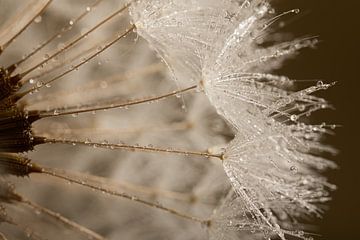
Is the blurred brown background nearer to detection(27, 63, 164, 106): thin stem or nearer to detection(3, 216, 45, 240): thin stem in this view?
detection(27, 63, 164, 106): thin stem

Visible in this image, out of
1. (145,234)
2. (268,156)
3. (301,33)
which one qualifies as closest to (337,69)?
(301,33)

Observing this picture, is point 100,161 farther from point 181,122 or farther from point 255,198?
point 255,198

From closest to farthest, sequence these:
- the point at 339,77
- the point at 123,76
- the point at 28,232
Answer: the point at 28,232
the point at 123,76
the point at 339,77

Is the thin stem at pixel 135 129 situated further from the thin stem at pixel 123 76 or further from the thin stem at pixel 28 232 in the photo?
the thin stem at pixel 28 232

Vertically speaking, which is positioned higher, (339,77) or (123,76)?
(123,76)

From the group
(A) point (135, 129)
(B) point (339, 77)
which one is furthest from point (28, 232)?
(B) point (339, 77)

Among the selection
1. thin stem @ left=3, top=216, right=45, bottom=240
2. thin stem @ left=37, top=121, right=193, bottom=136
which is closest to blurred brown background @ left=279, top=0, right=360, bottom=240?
thin stem @ left=37, top=121, right=193, bottom=136

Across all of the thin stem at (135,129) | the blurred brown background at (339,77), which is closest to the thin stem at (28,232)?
the thin stem at (135,129)

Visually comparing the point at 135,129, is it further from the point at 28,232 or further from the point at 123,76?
the point at 28,232

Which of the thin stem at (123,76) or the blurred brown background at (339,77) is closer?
the thin stem at (123,76)
